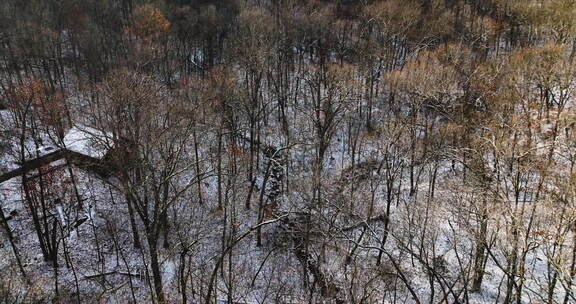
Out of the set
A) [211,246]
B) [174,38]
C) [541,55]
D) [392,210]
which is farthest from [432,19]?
[211,246]

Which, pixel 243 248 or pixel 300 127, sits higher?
pixel 300 127

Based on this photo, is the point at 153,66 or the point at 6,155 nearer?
the point at 6,155

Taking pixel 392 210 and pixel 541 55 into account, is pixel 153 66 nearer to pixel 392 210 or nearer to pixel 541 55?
pixel 392 210

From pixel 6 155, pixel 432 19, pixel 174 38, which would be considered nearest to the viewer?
pixel 6 155

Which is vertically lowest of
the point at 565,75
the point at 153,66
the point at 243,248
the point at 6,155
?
the point at 243,248

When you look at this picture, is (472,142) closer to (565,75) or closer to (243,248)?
(565,75)

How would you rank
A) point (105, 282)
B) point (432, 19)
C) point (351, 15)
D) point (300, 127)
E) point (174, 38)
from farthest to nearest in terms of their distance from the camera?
point (351, 15) < point (174, 38) < point (432, 19) < point (300, 127) < point (105, 282)
